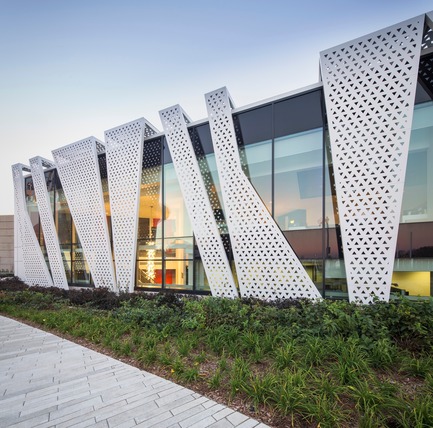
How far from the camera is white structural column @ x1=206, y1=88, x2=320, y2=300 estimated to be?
7.71 m

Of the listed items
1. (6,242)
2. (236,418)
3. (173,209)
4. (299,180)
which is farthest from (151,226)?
(6,242)

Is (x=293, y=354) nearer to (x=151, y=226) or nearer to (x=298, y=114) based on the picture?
(x=298, y=114)

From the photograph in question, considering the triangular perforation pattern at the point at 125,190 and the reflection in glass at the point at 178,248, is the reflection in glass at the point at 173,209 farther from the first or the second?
the triangular perforation pattern at the point at 125,190

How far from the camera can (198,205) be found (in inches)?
364

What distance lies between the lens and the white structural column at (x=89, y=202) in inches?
453

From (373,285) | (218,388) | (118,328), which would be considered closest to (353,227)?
(373,285)

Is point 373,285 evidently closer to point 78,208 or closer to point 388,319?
point 388,319

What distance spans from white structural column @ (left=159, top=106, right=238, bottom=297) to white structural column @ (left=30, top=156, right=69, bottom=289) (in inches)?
335

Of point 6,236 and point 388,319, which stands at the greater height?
point 6,236

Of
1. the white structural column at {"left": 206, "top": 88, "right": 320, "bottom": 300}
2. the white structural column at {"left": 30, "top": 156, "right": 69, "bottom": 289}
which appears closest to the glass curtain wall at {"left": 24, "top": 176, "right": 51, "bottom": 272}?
the white structural column at {"left": 30, "top": 156, "right": 69, "bottom": 289}

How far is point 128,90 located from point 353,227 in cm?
1206

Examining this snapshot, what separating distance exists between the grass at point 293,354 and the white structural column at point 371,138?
57.6 inches

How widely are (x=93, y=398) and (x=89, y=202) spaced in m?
10.0

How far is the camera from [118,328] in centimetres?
623
